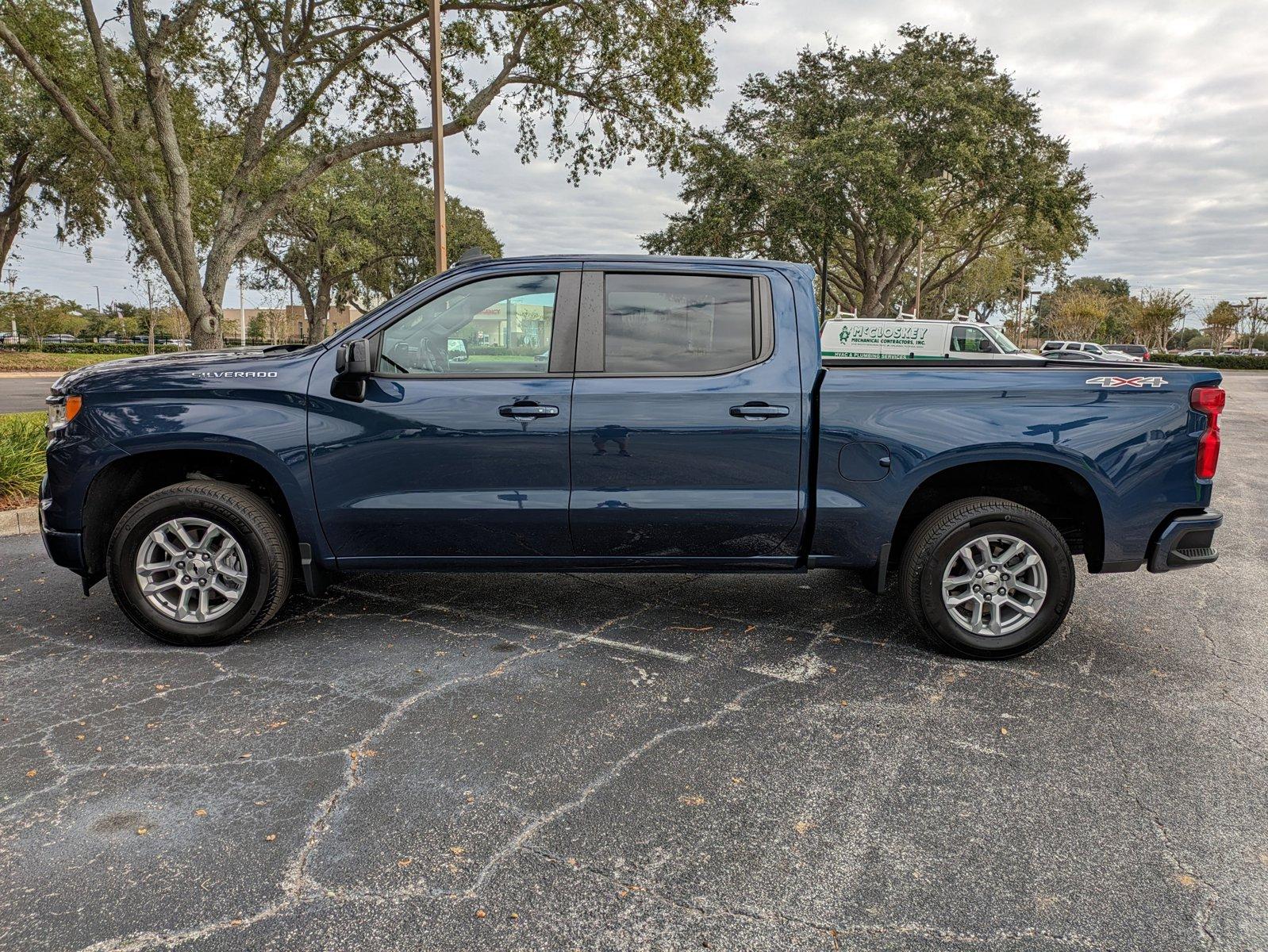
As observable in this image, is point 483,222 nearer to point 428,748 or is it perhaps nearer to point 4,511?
point 4,511

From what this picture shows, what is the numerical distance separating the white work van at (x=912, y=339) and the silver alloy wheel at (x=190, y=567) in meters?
18.9

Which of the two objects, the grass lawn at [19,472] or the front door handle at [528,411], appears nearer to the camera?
the front door handle at [528,411]

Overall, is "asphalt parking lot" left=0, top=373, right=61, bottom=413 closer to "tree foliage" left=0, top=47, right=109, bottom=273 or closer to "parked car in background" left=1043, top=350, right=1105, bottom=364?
"tree foliage" left=0, top=47, right=109, bottom=273

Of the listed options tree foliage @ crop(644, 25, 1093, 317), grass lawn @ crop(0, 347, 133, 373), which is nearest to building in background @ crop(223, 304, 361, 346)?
grass lawn @ crop(0, 347, 133, 373)

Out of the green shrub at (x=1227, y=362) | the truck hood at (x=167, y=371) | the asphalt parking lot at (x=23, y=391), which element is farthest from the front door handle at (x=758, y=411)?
the green shrub at (x=1227, y=362)

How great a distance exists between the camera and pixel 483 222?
52.3 metres

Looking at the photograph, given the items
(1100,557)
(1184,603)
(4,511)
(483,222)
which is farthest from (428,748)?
(483,222)

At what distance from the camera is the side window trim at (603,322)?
4.20m

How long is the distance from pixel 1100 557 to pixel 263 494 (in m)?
4.33

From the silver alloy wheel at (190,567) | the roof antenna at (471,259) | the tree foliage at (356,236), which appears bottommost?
the silver alloy wheel at (190,567)

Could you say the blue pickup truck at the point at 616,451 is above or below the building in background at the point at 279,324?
below

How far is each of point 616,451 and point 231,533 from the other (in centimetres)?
194

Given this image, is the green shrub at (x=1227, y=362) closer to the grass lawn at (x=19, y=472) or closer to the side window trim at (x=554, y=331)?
the side window trim at (x=554, y=331)

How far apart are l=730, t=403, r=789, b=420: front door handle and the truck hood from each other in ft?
7.11
